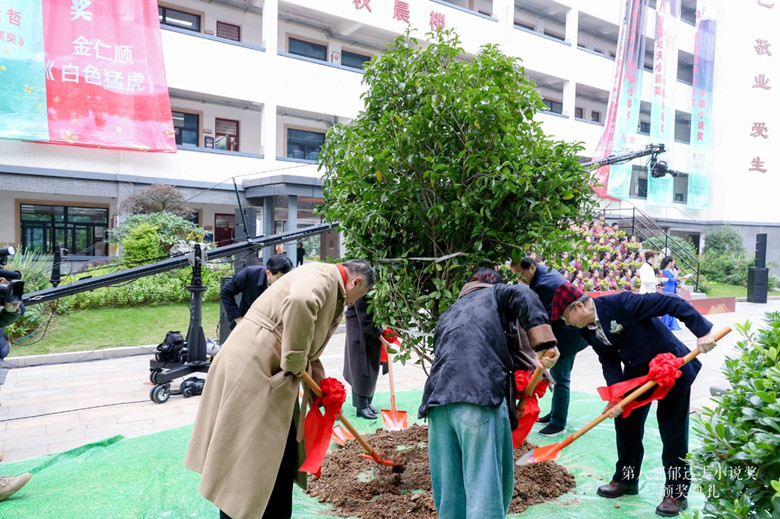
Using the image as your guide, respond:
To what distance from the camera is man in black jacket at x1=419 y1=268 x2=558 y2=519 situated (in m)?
2.54

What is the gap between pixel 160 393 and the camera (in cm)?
620

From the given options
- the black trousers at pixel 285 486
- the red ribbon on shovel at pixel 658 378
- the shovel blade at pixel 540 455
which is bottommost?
the shovel blade at pixel 540 455

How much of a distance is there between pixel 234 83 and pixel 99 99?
4.06 metres

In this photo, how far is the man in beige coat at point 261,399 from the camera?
2.72 m

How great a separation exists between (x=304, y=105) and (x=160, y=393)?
12.7m

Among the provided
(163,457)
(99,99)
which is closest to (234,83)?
(99,99)

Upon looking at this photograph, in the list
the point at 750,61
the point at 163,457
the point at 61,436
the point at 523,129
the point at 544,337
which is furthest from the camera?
the point at 750,61

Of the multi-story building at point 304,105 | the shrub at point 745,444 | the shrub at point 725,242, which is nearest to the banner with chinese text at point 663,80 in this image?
the multi-story building at point 304,105

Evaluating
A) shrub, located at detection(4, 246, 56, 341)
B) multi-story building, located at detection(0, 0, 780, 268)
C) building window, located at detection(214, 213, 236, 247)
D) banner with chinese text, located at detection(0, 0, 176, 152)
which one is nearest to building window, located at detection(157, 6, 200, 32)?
multi-story building, located at detection(0, 0, 780, 268)

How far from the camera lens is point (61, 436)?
5.10 m

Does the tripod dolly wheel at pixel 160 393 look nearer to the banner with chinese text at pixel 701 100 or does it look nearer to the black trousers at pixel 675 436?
the black trousers at pixel 675 436

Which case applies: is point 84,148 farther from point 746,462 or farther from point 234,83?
point 746,462

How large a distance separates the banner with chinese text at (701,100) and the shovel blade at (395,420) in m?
26.5

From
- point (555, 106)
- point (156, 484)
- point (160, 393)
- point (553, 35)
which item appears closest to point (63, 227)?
point (160, 393)
